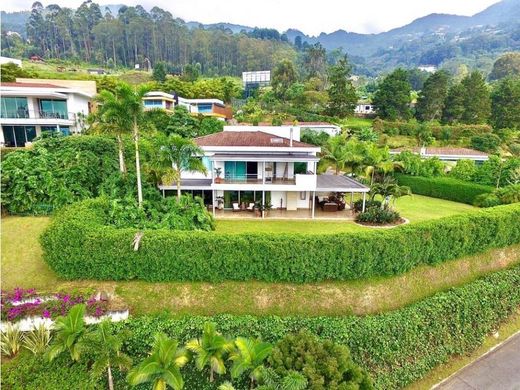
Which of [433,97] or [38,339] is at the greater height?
[433,97]

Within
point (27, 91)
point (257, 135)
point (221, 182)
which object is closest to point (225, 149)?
point (221, 182)

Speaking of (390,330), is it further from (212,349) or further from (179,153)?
(179,153)

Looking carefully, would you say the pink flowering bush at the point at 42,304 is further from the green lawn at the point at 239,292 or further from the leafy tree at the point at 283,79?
the leafy tree at the point at 283,79

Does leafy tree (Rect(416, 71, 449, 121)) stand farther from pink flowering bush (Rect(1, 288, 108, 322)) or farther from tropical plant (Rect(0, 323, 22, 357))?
tropical plant (Rect(0, 323, 22, 357))

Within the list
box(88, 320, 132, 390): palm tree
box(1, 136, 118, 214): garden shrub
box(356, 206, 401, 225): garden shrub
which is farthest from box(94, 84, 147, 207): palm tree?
box(356, 206, 401, 225): garden shrub

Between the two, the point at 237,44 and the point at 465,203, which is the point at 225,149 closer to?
the point at 465,203

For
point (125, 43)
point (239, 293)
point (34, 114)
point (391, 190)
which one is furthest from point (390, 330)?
point (125, 43)
